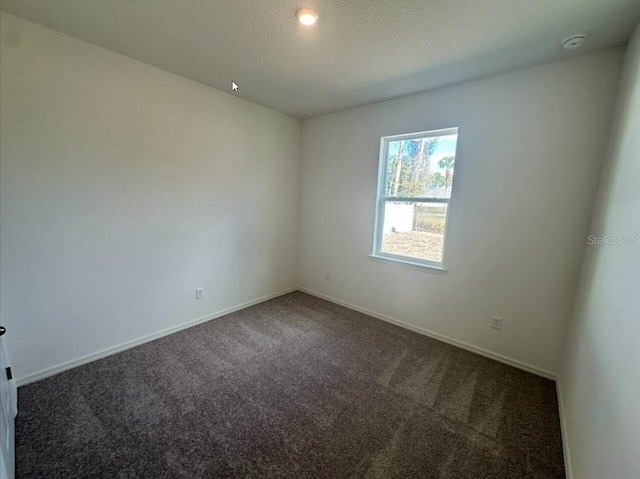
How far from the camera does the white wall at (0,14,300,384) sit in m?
1.84

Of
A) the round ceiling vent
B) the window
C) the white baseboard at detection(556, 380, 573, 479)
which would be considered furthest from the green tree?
the white baseboard at detection(556, 380, 573, 479)

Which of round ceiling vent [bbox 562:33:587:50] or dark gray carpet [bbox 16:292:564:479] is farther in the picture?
round ceiling vent [bbox 562:33:587:50]

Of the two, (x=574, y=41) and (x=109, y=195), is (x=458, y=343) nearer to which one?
(x=574, y=41)

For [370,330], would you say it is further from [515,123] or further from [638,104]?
[638,104]

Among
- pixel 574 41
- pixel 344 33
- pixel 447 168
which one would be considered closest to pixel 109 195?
pixel 344 33

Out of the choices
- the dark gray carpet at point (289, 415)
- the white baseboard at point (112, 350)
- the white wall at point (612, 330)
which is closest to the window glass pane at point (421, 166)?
the white wall at point (612, 330)

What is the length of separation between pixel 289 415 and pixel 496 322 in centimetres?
202

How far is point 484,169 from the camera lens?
2389 millimetres

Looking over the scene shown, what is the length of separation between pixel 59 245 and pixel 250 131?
2147mm

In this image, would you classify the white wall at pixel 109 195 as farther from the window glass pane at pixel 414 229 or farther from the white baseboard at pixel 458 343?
the window glass pane at pixel 414 229

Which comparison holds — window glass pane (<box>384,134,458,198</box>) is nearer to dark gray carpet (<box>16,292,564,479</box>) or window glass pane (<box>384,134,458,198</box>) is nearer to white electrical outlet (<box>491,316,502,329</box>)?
white electrical outlet (<box>491,316,502,329</box>)

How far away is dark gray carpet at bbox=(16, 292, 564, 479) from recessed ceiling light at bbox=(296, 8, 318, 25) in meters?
2.56

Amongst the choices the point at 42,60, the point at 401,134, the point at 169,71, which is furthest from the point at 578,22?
the point at 42,60

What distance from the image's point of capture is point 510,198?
7.49 ft
